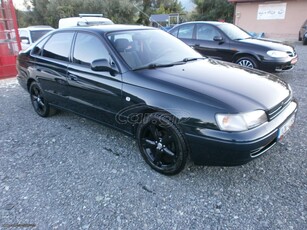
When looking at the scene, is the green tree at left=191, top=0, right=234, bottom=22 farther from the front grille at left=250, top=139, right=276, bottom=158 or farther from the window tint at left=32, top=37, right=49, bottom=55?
the front grille at left=250, top=139, right=276, bottom=158

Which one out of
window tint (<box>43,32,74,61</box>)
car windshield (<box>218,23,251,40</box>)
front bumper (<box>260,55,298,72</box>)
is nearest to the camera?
window tint (<box>43,32,74,61</box>)

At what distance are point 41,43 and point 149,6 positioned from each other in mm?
29277

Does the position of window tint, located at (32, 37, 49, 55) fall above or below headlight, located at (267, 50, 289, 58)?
above

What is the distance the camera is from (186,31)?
7.18m

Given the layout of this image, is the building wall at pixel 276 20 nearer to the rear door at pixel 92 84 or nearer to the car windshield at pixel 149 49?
the car windshield at pixel 149 49

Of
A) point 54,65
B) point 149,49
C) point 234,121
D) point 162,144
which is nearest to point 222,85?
point 234,121

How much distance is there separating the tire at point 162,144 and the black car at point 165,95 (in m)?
0.01

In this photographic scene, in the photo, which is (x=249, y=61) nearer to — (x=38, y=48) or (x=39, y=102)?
(x=38, y=48)

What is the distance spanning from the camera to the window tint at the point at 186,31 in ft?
23.2

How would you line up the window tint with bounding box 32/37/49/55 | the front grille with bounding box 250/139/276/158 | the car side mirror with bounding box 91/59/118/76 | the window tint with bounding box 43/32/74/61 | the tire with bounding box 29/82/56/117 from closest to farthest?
the front grille with bounding box 250/139/276/158
the car side mirror with bounding box 91/59/118/76
the window tint with bounding box 43/32/74/61
the window tint with bounding box 32/37/49/55
the tire with bounding box 29/82/56/117

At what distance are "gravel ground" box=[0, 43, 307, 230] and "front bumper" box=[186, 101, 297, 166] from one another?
0.36 metres

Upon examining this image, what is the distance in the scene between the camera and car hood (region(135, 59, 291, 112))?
2.30 metres

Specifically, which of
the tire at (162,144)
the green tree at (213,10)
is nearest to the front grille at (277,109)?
the tire at (162,144)

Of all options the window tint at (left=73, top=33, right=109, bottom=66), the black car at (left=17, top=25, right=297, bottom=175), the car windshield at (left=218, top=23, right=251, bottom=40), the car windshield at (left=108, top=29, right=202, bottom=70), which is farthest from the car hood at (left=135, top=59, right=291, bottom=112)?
the car windshield at (left=218, top=23, right=251, bottom=40)
